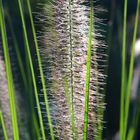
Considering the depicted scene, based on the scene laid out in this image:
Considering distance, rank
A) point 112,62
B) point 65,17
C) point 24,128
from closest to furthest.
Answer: point 65,17 → point 24,128 → point 112,62

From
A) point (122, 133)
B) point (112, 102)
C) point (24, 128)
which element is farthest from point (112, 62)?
point (122, 133)

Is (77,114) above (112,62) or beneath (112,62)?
above

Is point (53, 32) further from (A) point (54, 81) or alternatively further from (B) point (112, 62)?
(B) point (112, 62)

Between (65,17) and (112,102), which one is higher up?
(65,17)

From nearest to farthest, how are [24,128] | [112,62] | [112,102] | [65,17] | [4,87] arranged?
[65,17]
[4,87]
[24,128]
[112,102]
[112,62]

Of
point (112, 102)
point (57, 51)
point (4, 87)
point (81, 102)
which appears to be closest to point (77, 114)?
point (81, 102)

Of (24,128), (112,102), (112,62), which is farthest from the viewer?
(112,62)

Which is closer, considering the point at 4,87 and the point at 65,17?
the point at 65,17

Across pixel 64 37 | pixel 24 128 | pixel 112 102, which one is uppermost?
pixel 64 37

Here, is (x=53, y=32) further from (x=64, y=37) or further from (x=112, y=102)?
(x=112, y=102)
